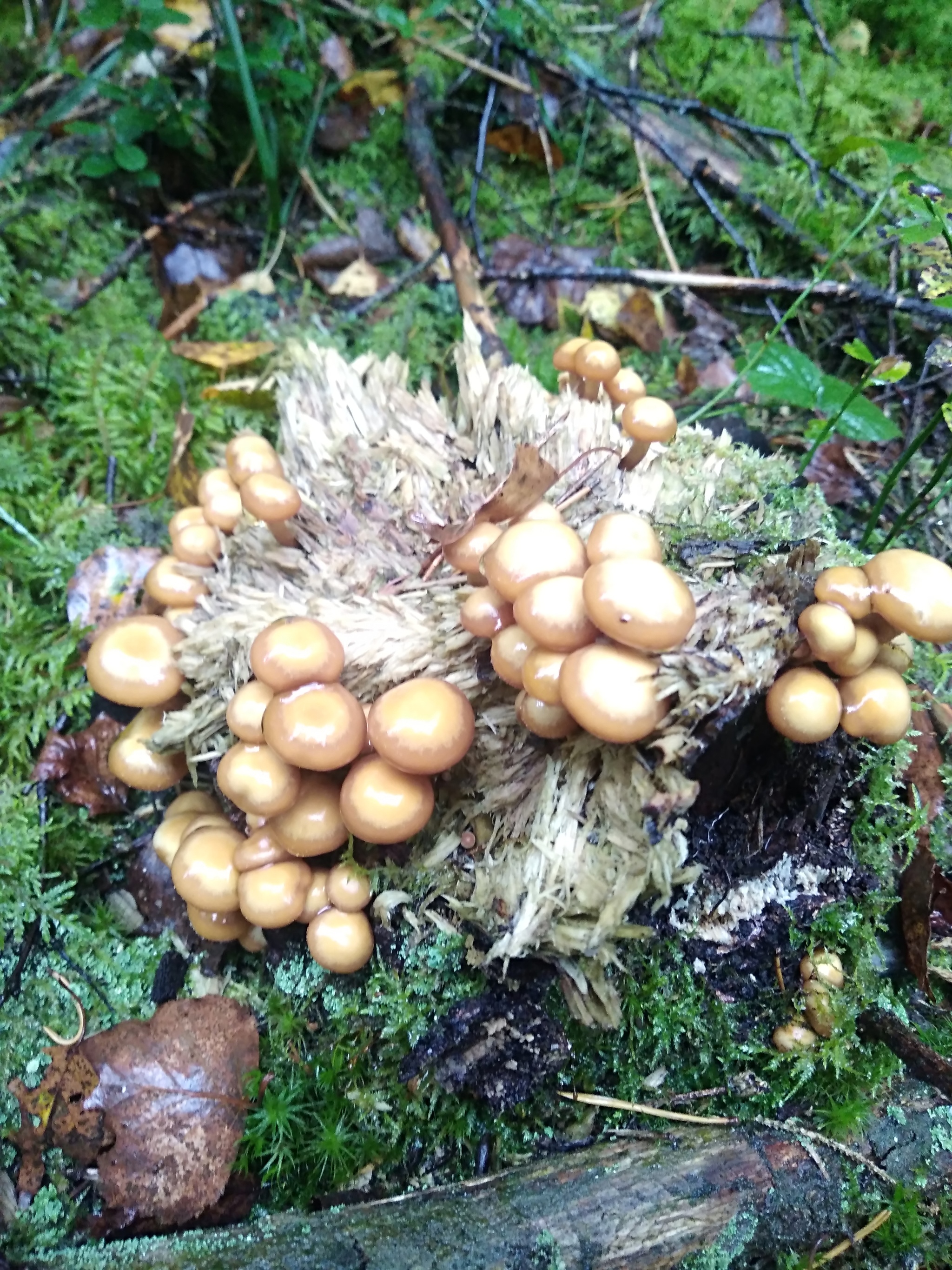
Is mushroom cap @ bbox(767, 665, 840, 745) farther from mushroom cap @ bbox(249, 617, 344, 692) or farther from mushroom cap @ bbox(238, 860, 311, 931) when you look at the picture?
mushroom cap @ bbox(238, 860, 311, 931)

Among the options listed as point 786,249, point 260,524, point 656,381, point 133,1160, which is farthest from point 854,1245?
point 786,249

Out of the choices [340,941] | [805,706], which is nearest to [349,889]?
[340,941]

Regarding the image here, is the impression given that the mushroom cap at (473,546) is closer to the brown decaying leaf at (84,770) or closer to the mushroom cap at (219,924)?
the mushroom cap at (219,924)

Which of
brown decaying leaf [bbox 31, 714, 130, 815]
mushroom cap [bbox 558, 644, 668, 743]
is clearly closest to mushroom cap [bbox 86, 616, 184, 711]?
brown decaying leaf [bbox 31, 714, 130, 815]

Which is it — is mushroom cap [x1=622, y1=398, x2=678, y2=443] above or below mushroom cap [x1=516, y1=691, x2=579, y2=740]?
above

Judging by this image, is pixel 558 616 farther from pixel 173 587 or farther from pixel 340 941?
pixel 173 587

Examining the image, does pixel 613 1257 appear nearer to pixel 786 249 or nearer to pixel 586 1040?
pixel 586 1040
